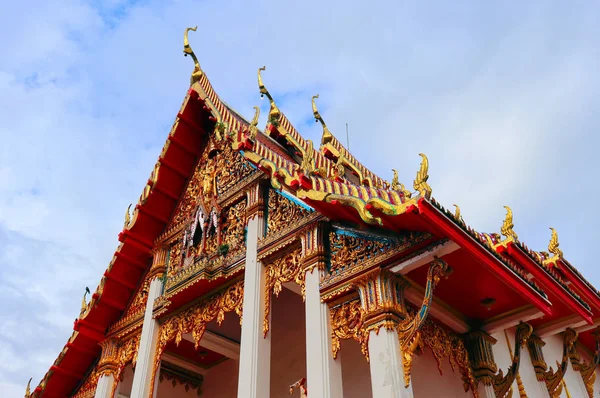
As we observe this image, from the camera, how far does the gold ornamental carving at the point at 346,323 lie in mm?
5409

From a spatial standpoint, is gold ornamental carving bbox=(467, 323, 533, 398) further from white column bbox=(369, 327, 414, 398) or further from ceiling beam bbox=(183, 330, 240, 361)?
ceiling beam bbox=(183, 330, 240, 361)

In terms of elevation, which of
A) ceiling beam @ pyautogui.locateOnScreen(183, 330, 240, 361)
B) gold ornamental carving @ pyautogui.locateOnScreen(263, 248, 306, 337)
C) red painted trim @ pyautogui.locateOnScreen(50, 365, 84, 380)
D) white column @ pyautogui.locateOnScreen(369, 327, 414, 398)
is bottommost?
white column @ pyautogui.locateOnScreen(369, 327, 414, 398)

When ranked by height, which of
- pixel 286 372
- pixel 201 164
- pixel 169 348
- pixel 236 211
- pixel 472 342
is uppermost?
pixel 201 164

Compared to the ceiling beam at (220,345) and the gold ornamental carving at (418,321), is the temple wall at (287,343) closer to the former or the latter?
the ceiling beam at (220,345)

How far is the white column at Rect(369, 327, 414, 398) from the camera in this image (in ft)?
15.8

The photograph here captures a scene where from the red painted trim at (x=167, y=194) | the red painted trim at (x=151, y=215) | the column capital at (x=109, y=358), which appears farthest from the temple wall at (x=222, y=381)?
the red painted trim at (x=167, y=194)

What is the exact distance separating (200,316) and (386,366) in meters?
3.15

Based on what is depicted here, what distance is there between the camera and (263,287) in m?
6.62

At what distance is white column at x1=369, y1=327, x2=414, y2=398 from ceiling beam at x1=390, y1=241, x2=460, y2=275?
1.83ft

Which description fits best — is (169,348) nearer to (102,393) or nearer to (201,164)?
(102,393)

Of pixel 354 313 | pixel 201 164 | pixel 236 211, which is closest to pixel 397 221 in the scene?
pixel 354 313

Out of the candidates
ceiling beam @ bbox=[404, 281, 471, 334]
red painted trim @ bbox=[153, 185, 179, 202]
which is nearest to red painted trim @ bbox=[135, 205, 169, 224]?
red painted trim @ bbox=[153, 185, 179, 202]

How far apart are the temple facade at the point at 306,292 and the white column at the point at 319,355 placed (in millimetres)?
13

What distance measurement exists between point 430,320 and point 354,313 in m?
0.80
